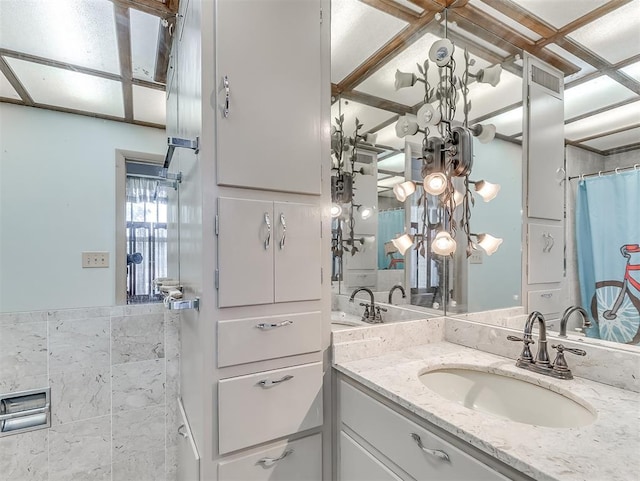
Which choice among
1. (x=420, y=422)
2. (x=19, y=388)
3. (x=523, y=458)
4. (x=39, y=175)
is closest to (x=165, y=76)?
(x=39, y=175)

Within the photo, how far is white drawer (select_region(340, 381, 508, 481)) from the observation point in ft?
2.72

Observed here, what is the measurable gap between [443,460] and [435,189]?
3.73 feet

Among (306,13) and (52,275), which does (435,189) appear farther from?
(52,275)

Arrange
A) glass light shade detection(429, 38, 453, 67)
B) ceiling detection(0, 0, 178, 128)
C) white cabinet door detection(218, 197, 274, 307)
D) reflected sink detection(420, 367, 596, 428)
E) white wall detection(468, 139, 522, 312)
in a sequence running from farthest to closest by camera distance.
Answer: glass light shade detection(429, 38, 453, 67)
white wall detection(468, 139, 522, 312)
ceiling detection(0, 0, 178, 128)
white cabinet door detection(218, 197, 274, 307)
reflected sink detection(420, 367, 596, 428)

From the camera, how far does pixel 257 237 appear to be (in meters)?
1.19

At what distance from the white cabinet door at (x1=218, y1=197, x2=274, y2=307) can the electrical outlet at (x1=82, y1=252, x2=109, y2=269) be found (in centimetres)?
91

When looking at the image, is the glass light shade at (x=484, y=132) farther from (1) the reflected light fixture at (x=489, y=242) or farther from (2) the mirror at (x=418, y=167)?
(1) the reflected light fixture at (x=489, y=242)

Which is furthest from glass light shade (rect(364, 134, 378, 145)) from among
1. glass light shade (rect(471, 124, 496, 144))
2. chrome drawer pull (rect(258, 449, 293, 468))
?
chrome drawer pull (rect(258, 449, 293, 468))

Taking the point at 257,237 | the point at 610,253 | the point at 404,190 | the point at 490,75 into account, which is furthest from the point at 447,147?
the point at 257,237

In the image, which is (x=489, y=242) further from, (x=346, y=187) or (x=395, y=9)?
(x=395, y=9)

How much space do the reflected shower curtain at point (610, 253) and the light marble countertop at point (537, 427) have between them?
0.22m

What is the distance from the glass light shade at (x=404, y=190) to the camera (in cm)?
180

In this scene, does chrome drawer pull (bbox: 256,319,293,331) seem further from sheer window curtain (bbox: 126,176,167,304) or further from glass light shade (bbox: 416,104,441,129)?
glass light shade (bbox: 416,104,441,129)

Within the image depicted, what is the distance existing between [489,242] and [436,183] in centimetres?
40
